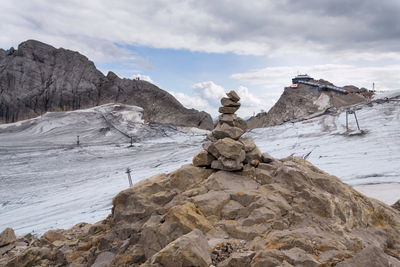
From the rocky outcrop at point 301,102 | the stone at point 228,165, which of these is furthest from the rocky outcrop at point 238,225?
the rocky outcrop at point 301,102

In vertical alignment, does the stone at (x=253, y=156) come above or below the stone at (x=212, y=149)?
below

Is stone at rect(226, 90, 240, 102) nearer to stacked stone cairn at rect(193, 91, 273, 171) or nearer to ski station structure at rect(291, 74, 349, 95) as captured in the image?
stacked stone cairn at rect(193, 91, 273, 171)

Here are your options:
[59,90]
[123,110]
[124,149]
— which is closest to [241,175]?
[124,149]

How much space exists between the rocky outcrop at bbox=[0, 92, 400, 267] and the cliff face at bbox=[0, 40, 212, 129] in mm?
36243

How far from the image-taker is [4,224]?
17203mm

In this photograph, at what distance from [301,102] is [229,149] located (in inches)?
1831

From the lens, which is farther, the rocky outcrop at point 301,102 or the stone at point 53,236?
the rocky outcrop at point 301,102

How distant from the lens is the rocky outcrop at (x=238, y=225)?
4684 millimetres

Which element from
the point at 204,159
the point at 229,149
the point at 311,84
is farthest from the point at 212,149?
the point at 311,84

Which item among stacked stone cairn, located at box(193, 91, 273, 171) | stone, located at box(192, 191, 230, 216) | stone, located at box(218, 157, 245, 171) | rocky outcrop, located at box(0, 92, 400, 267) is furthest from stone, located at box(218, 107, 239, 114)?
stone, located at box(192, 191, 230, 216)

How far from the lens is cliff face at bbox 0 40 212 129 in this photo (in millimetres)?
45031

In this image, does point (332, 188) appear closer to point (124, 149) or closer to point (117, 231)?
point (117, 231)

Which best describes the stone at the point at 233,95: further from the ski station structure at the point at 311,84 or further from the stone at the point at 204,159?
the ski station structure at the point at 311,84

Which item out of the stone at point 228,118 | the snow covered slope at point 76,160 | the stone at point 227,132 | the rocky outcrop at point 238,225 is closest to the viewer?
the rocky outcrop at point 238,225
